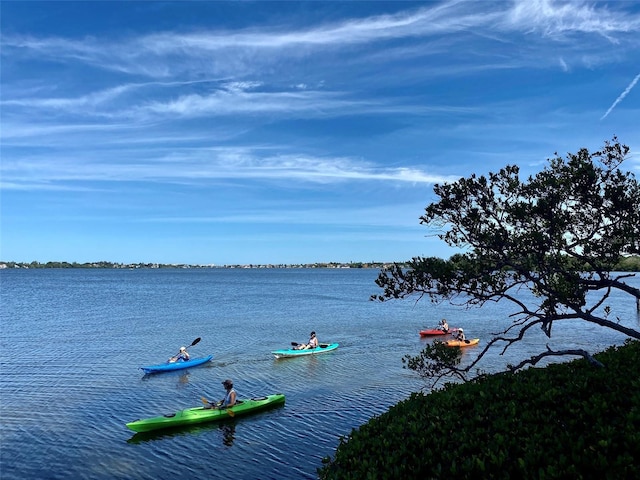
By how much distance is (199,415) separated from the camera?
20406mm

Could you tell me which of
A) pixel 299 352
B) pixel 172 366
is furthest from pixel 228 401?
pixel 299 352

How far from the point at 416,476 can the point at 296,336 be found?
1440 inches

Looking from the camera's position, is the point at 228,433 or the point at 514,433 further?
the point at 228,433

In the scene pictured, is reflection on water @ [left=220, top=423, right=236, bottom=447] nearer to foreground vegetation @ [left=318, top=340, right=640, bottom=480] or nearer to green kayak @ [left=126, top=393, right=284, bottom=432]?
green kayak @ [left=126, top=393, right=284, bottom=432]

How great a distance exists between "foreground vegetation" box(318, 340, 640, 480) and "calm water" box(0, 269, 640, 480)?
6856 mm

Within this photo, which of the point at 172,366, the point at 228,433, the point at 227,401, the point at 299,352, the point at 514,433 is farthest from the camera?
the point at 299,352

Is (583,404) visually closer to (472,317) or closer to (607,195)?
(607,195)

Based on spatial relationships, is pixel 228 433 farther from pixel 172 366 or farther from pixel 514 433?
pixel 514 433

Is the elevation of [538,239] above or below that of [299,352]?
above

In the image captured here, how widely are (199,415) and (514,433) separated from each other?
49.3 feet

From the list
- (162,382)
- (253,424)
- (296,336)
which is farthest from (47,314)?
(253,424)

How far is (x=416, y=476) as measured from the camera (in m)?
8.26

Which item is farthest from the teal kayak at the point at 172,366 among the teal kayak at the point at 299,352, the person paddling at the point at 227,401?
the person paddling at the point at 227,401

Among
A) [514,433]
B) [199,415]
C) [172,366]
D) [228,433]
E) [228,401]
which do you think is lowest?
[228,433]
